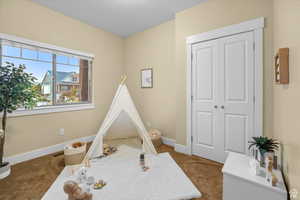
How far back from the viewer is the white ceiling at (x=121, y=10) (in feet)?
8.14

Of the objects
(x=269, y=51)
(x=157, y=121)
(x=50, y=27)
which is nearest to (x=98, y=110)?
(x=157, y=121)

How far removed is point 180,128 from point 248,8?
2.16 m

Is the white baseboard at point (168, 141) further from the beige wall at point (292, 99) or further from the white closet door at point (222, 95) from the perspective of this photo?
the beige wall at point (292, 99)

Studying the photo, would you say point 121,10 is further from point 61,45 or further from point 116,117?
point 116,117

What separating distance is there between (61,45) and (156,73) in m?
2.05

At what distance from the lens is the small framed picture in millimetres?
3498

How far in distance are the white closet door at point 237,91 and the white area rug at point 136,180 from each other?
3.22 feet

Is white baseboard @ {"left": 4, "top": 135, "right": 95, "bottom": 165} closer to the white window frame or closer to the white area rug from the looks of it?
the white window frame

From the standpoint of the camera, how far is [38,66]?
8.57ft

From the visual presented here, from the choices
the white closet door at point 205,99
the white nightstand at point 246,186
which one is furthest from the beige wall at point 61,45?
the white nightstand at point 246,186

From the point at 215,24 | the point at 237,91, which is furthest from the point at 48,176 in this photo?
the point at 215,24

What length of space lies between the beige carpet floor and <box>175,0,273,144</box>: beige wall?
58 centimetres

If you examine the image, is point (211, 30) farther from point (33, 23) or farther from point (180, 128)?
point (33, 23)

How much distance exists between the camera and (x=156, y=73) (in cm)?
340
